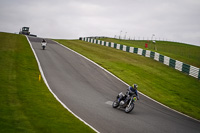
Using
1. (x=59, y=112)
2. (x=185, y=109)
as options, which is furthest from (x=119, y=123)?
(x=185, y=109)

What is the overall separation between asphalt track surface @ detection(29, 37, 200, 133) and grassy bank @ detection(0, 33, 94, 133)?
890 mm

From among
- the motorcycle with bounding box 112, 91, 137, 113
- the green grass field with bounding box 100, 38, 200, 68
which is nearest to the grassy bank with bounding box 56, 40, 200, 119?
the motorcycle with bounding box 112, 91, 137, 113

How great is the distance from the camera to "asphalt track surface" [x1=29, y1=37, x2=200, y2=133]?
40.0 ft

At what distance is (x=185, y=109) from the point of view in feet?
58.3

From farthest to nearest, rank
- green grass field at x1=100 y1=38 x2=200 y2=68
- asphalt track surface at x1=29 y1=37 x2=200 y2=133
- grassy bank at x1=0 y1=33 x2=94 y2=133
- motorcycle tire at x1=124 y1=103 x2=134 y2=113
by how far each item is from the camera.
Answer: green grass field at x1=100 y1=38 x2=200 y2=68 → motorcycle tire at x1=124 y1=103 x2=134 y2=113 → asphalt track surface at x1=29 y1=37 x2=200 y2=133 → grassy bank at x1=0 y1=33 x2=94 y2=133

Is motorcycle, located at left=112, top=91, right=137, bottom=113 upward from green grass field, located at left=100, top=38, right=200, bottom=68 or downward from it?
downward

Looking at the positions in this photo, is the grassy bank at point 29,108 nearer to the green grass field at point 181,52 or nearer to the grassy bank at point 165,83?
the grassy bank at point 165,83

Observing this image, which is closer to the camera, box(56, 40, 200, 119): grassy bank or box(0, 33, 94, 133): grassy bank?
box(0, 33, 94, 133): grassy bank

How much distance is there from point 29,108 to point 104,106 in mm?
4613

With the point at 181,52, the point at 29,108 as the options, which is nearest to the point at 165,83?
the point at 29,108

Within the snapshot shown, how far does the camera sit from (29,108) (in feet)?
41.3

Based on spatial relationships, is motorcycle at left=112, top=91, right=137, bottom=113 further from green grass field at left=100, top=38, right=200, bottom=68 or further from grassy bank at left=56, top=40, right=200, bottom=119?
green grass field at left=100, top=38, right=200, bottom=68

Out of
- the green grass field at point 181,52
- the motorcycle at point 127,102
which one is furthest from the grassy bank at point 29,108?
the green grass field at point 181,52

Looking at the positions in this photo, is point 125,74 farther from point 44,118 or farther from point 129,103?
point 44,118
